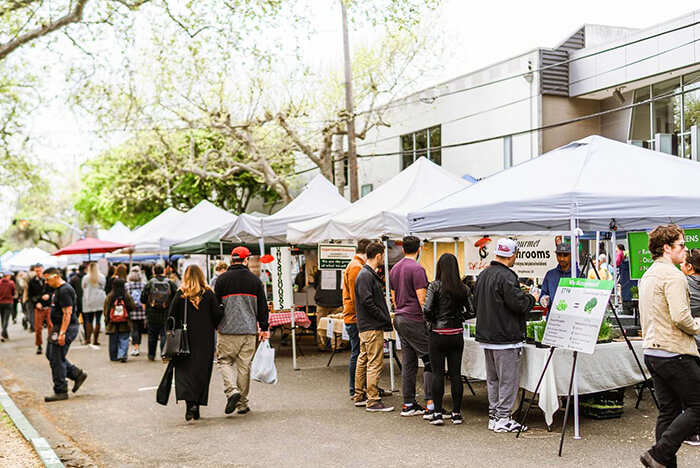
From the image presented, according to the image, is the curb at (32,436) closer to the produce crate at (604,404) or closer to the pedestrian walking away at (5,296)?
the produce crate at (604,404)

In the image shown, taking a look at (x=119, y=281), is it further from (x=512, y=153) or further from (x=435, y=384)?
(x=512, y=153)

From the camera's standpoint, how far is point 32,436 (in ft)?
27.1

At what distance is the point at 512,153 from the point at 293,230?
13.4 meters

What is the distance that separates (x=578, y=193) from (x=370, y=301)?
276cm

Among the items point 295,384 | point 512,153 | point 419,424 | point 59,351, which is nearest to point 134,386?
point 59,351

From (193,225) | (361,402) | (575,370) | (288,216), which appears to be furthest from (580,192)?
(193,225)

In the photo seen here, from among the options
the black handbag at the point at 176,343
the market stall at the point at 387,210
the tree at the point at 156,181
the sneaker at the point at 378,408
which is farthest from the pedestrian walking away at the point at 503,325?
the tree at the point at 156,181

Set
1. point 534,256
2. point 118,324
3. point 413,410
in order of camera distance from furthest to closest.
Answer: point 118,324 < point 534,256 < point 413,410

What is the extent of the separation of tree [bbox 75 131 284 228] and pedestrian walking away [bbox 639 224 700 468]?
24723mm

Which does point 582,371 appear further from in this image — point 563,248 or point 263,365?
point 263,365

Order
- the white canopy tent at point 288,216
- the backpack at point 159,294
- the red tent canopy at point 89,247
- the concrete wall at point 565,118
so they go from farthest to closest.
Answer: the concrete wall at point 565,118
the red tent canopy at point 89,247
the backpack at point 159,294
the white canopy tent at point 288,216

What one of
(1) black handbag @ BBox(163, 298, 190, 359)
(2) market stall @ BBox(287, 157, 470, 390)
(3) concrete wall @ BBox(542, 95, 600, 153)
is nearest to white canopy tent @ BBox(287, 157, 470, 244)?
(2) market stall @ BBox(287, 157, 470, 390)

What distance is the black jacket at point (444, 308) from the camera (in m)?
7.98

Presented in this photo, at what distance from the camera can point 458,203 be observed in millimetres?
9000
